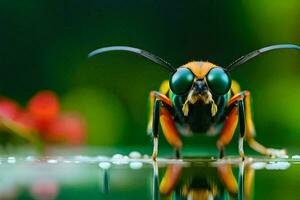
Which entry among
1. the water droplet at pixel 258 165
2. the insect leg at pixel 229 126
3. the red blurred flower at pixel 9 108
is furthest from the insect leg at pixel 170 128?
the red blurred flower at pixel 9 108

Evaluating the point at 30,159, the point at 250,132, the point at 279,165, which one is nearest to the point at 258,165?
the point at 279,165

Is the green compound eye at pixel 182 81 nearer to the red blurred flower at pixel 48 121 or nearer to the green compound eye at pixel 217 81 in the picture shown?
the green compound eye at pixel 217 81

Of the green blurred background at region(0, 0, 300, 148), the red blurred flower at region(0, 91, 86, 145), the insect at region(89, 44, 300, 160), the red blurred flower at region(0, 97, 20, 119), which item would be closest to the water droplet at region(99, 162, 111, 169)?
the insect at region(89, 44, 300, 160)

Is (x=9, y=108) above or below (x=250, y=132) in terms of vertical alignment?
above

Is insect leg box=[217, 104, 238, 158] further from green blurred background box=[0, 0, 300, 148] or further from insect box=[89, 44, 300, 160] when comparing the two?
green blurred background box=[0, 0, 300, 148]

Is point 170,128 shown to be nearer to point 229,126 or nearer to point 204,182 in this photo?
point 229,126

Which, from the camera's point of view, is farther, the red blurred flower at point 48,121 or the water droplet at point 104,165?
the red blurred flower at point 48,121

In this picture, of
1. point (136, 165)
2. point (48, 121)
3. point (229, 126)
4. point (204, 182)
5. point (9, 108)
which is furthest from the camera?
point (9, 108)
